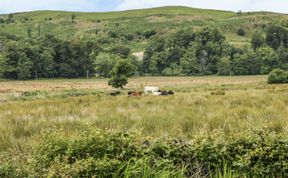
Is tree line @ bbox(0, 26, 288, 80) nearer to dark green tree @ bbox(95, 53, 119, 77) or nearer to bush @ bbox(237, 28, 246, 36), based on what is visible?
dark green tree @ bbox(95, 53, 119, 77)

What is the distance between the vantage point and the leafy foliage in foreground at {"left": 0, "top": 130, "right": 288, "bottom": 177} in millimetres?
6074

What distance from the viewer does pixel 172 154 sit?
659 cm

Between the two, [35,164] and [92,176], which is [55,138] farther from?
[92,176]

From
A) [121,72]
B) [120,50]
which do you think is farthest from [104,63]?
[121,72]

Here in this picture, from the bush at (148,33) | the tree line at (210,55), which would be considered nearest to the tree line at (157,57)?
the tree line at (210,55)

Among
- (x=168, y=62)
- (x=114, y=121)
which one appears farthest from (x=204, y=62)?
(x=114, y=121)

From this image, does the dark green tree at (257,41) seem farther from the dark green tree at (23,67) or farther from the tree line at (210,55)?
the dark green tree at (23,67)

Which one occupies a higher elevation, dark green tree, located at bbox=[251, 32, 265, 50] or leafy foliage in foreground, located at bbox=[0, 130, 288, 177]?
dark green tree, located at bbox=[251, 32, 265, 50]

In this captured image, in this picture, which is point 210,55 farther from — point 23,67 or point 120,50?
point 23,67

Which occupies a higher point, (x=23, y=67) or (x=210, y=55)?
(x=210, y=55)

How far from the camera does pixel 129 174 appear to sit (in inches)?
226

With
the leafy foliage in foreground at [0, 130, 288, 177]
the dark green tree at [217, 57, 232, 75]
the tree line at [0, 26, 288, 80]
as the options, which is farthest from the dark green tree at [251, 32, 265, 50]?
A: the leafy foliage in foreground at [0, 130, 288, 177]

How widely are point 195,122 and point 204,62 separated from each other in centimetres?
12152

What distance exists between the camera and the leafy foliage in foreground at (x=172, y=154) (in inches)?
239
